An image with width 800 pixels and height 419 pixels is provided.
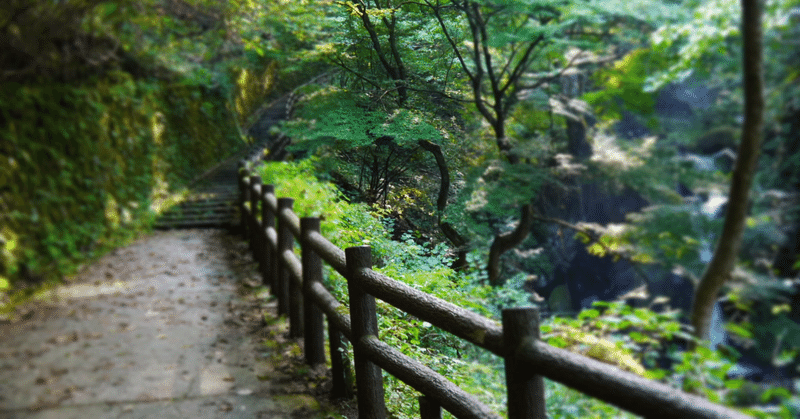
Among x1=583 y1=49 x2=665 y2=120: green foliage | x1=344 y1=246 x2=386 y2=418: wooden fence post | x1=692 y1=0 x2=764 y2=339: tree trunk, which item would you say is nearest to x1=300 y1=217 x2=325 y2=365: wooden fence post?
x1=344 y1=246 x2=386 y2=418: wooden fence post

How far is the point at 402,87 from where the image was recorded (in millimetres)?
1563

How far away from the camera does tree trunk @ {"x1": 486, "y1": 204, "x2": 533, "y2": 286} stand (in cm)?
159

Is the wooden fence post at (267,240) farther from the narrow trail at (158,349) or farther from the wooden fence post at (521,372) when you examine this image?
the wooden fence post at (521,372)

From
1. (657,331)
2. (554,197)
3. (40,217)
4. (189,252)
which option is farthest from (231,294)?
(657,331)

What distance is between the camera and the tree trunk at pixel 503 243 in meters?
1.59

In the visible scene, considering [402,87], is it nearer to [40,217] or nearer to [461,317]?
[461,317]

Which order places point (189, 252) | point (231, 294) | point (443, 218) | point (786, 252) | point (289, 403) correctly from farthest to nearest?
point (189, 252)
point (231, 294)
point (289, 403)
point (443, 218)
point (786, 252)

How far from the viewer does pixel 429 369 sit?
178 centimetres

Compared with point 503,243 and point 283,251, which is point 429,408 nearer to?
point 503,243

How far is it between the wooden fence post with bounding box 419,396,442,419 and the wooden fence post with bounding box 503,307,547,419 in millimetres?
467

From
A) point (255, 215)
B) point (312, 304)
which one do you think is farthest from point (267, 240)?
point (312, 304)

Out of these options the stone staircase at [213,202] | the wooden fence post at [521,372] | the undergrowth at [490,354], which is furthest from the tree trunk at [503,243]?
the stone staircase at [213,202]

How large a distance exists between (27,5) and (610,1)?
20.6 ft

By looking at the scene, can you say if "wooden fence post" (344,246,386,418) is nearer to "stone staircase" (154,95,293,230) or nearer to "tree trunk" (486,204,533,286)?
"tree trunk" (486,204,533,286)
